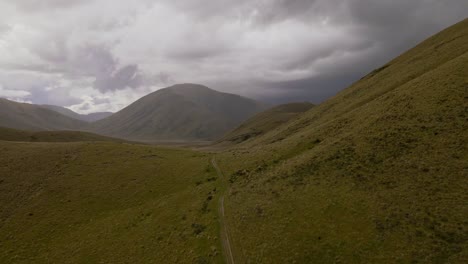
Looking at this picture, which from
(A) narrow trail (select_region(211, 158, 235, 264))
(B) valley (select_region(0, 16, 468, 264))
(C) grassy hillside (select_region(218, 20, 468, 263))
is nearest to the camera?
(C) grassy hillside (select_region(218, 20, 468, 263))

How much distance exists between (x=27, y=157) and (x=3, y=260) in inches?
1441

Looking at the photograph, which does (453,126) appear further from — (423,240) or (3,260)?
(3,260)

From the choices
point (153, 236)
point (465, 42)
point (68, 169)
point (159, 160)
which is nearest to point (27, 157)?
point (68, 169)

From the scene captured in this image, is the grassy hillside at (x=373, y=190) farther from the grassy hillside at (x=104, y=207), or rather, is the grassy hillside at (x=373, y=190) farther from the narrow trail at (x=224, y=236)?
the grassy hillside at (x=104, y=207)

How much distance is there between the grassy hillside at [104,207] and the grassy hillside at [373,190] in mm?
5990

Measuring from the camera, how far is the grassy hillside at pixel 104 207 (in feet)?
103

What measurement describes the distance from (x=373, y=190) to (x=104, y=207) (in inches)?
1641

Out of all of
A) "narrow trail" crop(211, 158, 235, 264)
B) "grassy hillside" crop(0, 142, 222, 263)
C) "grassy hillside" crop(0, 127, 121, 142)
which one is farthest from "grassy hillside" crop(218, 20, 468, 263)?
"grassy hillside" crop(0, 127, 121, 142)

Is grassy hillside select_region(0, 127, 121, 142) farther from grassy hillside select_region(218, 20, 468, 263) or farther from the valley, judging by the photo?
grassy hillside select_region(218, 20, 468, 263)

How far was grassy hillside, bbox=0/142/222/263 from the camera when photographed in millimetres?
31312

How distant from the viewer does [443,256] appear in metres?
20.1

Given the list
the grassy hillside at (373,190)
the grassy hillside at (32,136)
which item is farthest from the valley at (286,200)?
the grassy hillside at (32,136)

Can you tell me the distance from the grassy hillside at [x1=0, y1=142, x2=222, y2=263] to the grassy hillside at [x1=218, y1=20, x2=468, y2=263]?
5.99m

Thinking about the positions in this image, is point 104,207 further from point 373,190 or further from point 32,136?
point 32,136
